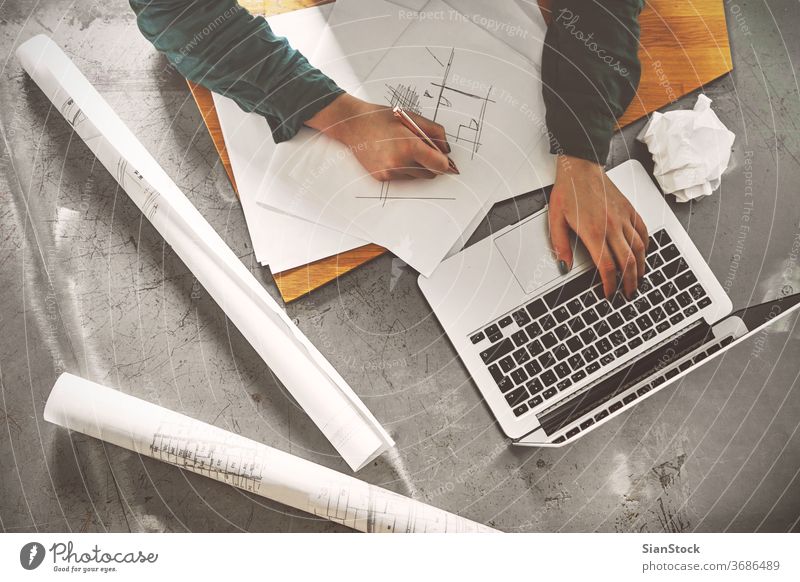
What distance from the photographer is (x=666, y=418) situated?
1.33 feet

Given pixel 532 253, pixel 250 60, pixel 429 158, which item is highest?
pixel 250 60

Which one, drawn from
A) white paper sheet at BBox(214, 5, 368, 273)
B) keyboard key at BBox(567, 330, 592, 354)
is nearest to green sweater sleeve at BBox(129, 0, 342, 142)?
white paper sheet at BBox(214, 5, 368, 273)

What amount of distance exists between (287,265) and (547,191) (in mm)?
220

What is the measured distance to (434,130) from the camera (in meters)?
0.40

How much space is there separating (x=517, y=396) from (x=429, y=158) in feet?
0.66

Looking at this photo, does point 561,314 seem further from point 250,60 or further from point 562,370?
point 250,60

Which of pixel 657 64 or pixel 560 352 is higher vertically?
pixel 657 64

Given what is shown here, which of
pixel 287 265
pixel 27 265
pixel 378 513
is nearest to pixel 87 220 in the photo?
pixel 27 265

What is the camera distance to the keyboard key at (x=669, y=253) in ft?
1.33

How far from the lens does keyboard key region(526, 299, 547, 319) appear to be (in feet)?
1.32

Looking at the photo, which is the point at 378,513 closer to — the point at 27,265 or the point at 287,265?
the point at 287,265

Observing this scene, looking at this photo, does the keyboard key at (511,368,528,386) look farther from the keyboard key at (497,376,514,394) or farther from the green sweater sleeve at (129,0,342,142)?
the green sweater sleeve at (129,0,342,142)

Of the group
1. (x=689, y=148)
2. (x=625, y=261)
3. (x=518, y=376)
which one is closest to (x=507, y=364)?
(x=518, y=376)

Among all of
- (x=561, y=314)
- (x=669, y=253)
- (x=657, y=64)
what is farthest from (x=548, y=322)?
(x=657, y=64)
